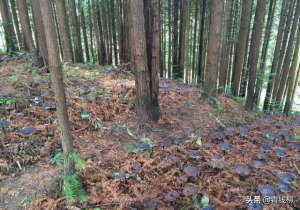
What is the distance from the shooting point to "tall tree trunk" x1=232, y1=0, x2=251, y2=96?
6.02m

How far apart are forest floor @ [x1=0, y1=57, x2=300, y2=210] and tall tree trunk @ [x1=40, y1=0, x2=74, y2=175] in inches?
19.1

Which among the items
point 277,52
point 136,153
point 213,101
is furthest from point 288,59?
point 136,153

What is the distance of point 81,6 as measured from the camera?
8211 mm

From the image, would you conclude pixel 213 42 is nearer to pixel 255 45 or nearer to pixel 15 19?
pixel 255 45

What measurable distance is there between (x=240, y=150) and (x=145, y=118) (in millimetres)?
1491

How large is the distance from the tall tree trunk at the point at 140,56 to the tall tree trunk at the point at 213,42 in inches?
73.7

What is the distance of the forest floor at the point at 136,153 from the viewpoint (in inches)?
94.5

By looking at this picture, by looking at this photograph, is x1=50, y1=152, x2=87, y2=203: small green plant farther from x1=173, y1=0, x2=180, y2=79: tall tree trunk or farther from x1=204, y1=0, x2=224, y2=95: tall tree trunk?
x1=173, y1=0, x2=180, y2=79: tall tree trunk

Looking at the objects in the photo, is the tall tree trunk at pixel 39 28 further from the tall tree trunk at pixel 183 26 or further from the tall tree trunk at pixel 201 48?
the tall tree trunk at pixel 201 48

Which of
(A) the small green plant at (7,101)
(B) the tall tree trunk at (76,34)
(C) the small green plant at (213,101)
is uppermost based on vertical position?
(B) the tall tree trunk at (76,34)

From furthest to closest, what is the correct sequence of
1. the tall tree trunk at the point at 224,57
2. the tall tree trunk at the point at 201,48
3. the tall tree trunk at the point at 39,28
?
1. the tall tree trunk at the point at 201,48
2. the tall tree trunk at the point at 224,57
3. the tall tree trunk at the point at 39,28

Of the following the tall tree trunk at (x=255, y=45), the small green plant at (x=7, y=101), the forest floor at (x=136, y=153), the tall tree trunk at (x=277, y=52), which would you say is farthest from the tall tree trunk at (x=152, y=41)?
the tall tree trunk at (x=277, y=52)

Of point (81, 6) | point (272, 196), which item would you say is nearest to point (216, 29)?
point (272, 196)

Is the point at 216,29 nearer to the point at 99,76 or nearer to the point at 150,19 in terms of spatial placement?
the point at 150,19
